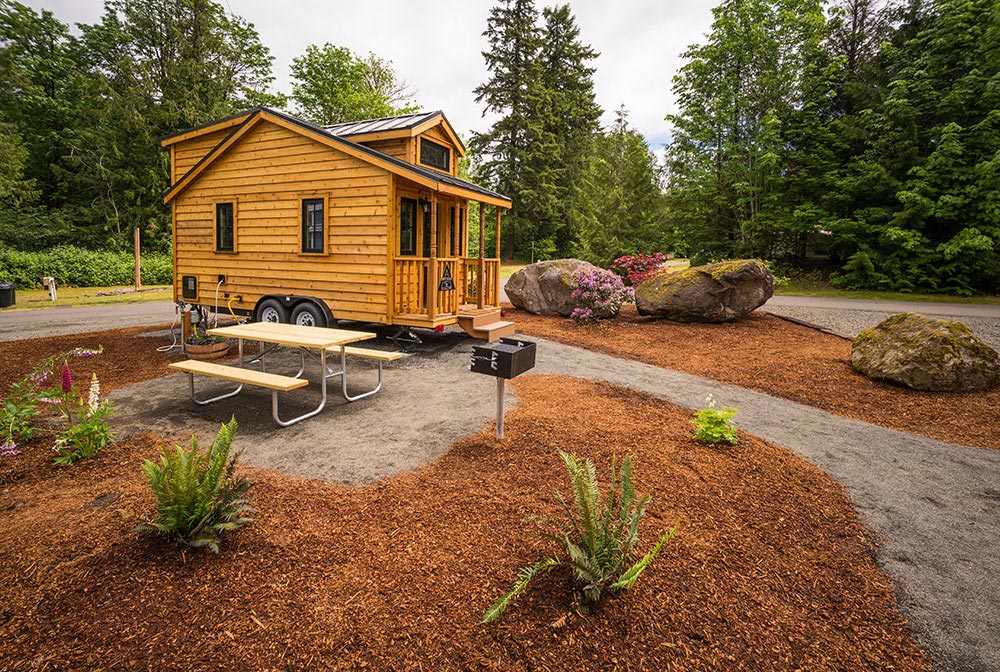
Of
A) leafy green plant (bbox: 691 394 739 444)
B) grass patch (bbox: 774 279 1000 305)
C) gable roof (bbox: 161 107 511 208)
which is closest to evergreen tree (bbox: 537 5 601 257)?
grass patch (bbox: 774 279 1000 305)

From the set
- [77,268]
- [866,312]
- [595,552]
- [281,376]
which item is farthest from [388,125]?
[77,268]

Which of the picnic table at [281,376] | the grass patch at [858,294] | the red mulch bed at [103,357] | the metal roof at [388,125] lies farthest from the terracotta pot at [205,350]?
the grass patch at [858,294]

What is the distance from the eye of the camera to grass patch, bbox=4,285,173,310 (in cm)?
1447

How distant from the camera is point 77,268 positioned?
19.0 metres

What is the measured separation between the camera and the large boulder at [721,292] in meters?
Answer: 10.7

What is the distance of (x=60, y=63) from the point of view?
89.4 feet

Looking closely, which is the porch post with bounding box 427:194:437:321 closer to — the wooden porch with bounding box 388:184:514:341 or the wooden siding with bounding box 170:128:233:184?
the wooden porch with bounding box 388:184:514:341

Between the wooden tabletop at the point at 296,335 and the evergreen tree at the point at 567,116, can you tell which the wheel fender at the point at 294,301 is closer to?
the wooden tabletop at the point at 296,335

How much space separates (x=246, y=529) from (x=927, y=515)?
4.72 m

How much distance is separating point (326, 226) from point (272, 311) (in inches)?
89.4

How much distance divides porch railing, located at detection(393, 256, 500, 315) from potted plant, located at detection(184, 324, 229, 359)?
116 inches

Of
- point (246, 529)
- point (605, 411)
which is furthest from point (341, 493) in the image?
point (605, 411)

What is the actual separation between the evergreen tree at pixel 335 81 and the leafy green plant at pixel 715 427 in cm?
3323

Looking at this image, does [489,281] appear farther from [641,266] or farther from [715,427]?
[715,427]
